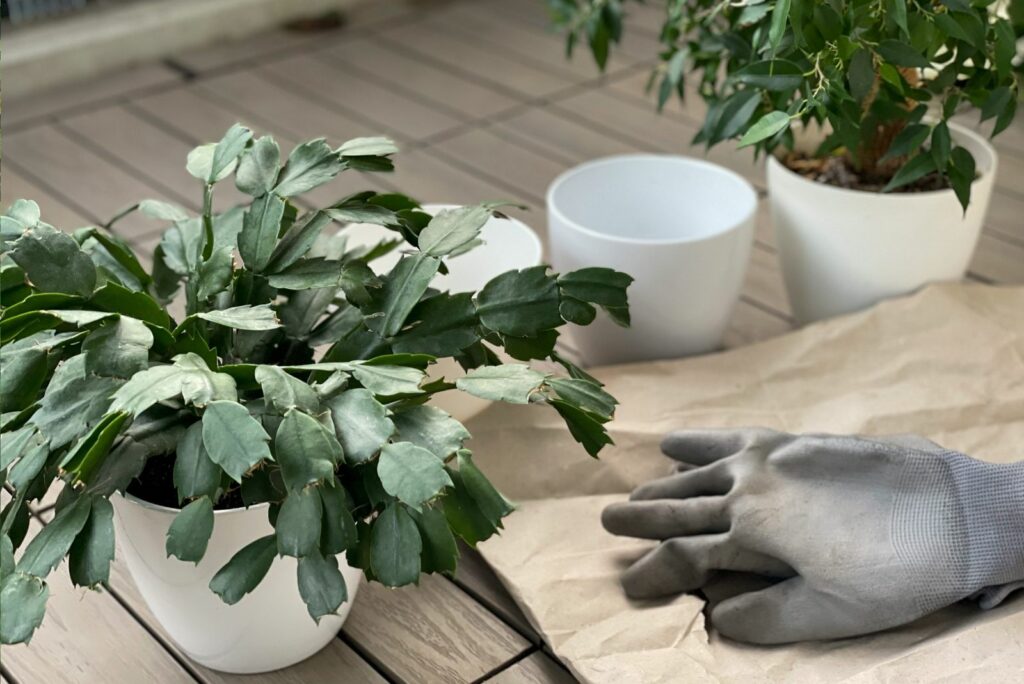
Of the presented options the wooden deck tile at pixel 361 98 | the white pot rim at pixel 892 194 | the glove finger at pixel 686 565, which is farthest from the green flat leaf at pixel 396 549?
the wooden deck tile at pixel 361 98

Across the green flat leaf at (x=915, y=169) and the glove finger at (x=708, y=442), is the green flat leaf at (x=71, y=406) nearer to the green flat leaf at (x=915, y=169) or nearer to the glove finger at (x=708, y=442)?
the glove finger at (x=708, y=442)

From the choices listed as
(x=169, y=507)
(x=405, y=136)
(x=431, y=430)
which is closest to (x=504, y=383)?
(x=431, y=430)

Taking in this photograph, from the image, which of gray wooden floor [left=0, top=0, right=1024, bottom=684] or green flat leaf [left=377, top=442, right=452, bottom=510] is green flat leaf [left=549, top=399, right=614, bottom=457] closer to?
green flat leaf [left=377, top=442, right=452, bottom=510]

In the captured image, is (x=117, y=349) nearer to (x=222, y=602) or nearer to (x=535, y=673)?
(x=222, y=602)

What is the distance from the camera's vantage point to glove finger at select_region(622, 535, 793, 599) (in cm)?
107

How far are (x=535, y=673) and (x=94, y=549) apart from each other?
1.29 feet

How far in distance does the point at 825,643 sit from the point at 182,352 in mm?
565

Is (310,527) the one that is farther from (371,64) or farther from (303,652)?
(371,64)

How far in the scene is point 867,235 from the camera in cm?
136

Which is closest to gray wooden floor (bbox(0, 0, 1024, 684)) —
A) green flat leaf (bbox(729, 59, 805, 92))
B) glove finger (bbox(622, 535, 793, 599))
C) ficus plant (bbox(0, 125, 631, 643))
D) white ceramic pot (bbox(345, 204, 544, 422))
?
glove finger (bbox(622, 535, 793, 599))

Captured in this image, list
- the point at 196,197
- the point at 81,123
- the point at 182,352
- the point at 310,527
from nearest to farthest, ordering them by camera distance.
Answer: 1. the point at 310,527
2. the point at 182,352
3. the point at 196,197
4. the point at 81,123

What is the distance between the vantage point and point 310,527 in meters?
0.79

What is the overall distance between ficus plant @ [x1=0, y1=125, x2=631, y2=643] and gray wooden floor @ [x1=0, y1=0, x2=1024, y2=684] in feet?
0.68

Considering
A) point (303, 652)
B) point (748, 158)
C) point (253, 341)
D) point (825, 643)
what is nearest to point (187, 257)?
point (253, 341)
